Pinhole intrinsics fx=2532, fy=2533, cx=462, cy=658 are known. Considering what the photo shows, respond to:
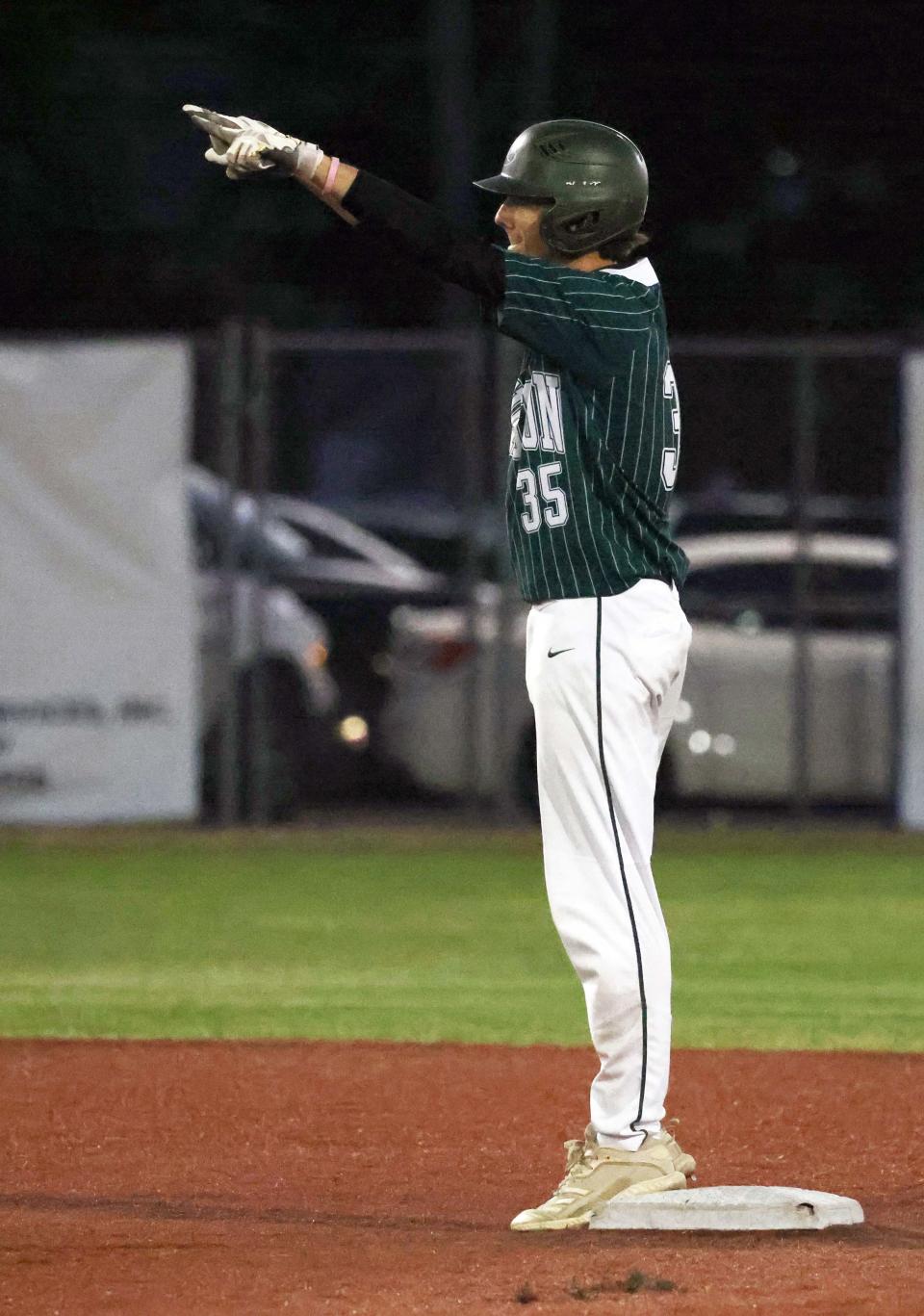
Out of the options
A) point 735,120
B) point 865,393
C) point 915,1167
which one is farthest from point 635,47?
point 915,1167

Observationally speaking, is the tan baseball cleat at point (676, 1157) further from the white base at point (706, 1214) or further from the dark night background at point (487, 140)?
the dark night background at point (487, 140)

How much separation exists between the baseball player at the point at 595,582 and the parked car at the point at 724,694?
Result: 905cm

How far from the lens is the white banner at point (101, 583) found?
14.2m

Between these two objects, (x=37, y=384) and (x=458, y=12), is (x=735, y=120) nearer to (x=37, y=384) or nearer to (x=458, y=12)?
(x=458, y=12)

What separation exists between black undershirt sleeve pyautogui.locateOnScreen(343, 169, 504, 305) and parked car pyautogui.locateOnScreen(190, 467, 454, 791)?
9.42 meters

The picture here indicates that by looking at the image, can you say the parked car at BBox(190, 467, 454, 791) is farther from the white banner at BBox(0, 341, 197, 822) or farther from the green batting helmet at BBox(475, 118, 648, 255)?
the green batting helmet at BBox(475, 118, 648, 255)

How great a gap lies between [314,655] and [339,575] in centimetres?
65

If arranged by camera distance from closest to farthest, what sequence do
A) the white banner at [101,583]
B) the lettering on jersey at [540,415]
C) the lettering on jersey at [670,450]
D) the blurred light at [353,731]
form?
1. the lettering on jersey at [540,415]
2. the lettering on jersey at [670,450]
3. the white banner at [101,583]
4. the blurred light at [353,731]

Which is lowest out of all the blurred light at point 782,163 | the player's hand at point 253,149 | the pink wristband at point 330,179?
the pink wristband at point 330,179

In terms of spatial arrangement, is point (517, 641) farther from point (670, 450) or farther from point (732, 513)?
point (670, 450)

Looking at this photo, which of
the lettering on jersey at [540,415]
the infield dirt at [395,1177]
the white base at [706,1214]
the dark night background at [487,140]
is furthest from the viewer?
the dark night background at [487,140]

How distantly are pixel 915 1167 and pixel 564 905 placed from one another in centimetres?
143

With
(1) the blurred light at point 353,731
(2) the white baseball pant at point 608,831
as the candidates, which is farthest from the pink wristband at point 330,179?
(1) the blurred light at point 353,731

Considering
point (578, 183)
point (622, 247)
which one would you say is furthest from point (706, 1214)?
point (578, 183)
